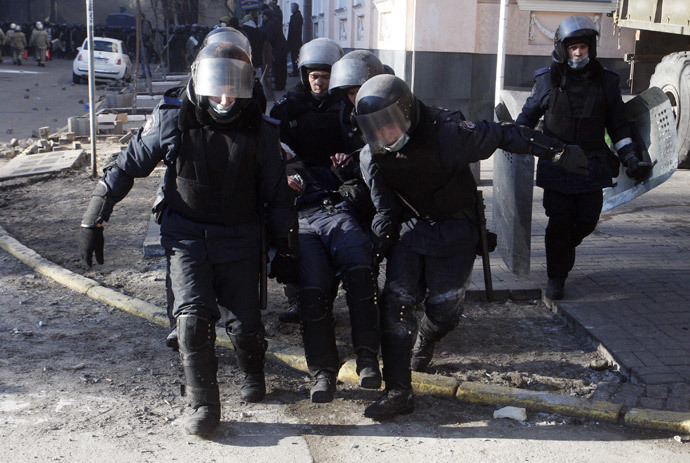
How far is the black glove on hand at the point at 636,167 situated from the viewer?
5.24m

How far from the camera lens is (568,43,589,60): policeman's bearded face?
5.25 m

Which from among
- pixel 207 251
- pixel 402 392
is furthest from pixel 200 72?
pixel 402 392

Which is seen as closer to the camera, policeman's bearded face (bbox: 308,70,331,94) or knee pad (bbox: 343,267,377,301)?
knee pad (bbox: 343,267,377,301)

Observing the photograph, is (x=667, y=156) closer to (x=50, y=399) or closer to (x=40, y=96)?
(x=50, y=399)

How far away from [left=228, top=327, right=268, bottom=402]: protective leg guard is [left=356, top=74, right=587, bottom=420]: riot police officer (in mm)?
601

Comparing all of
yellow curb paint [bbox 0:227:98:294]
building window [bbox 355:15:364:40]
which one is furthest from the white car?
yellow curb paint [bbox 0:227:98:294]

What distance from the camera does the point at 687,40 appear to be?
11883 mm

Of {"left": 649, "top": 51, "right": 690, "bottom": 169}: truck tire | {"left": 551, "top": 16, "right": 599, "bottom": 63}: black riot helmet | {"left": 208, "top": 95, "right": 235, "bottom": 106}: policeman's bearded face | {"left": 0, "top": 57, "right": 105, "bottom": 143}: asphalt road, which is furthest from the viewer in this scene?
{"left": 0, "top": 57, "right": 105, "bottom": 143}: asphalt road

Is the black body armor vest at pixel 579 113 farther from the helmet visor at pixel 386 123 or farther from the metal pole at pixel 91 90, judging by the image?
the metal pole at pixel 91 90

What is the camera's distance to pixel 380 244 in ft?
14.1

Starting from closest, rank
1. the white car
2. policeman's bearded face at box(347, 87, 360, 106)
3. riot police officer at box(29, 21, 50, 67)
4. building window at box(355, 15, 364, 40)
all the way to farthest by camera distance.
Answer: policeman's bearded face at box(347, 87, 360, 106), building window at box(355, 15, 364, 40), the white car, riot police officer at box(29, 21, 50, 67)

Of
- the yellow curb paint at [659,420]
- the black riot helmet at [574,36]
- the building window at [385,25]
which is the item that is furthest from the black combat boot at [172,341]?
the building window at [385,25]

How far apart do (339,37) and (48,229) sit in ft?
40.3

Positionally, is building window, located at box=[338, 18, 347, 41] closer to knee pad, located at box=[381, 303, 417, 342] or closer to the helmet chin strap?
the helmet chin strap
